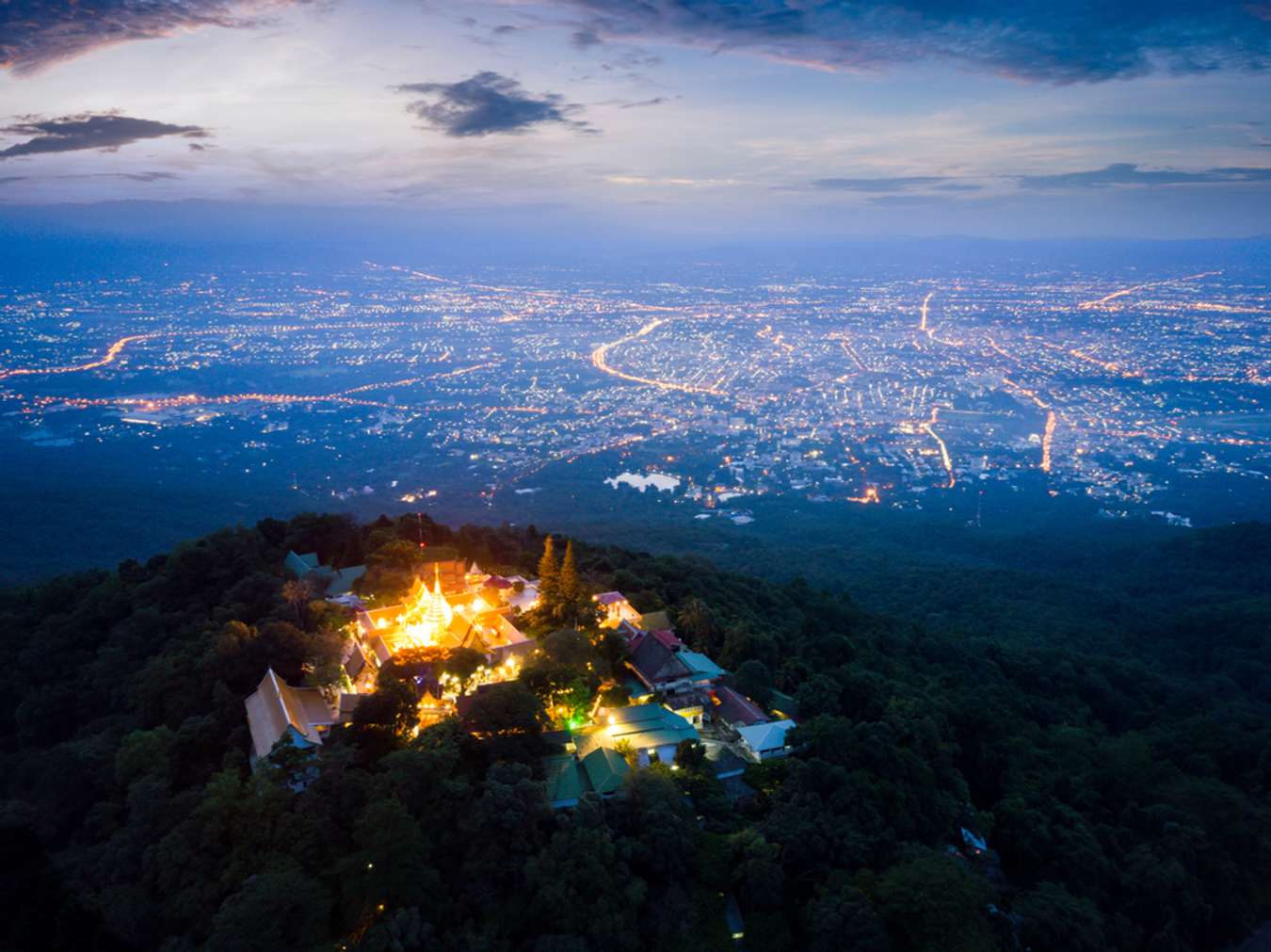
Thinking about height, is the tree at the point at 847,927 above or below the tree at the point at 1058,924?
above

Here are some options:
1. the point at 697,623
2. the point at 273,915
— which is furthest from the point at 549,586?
the point at 273,915

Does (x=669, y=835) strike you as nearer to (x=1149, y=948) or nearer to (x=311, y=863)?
(x=311, y=863)

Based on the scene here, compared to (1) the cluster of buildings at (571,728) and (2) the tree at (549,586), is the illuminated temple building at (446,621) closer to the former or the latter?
(1) the cluster of buildings at (571,728)

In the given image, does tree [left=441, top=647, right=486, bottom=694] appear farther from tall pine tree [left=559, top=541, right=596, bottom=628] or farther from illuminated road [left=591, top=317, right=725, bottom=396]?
illuminated road [left=591, top=317, right=725, bottom=396]

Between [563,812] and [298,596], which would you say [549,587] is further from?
[563,812]

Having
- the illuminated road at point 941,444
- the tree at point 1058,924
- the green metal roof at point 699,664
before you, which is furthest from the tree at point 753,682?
the illuminated road at point 941,444

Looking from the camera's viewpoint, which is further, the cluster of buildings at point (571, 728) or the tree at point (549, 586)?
the tree at point (549, 586)

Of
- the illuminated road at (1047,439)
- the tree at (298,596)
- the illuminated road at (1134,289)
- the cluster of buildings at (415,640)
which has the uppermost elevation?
the illuminated road at (1134,289)

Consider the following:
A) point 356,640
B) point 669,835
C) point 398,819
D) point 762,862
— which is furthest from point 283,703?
point 762,862
